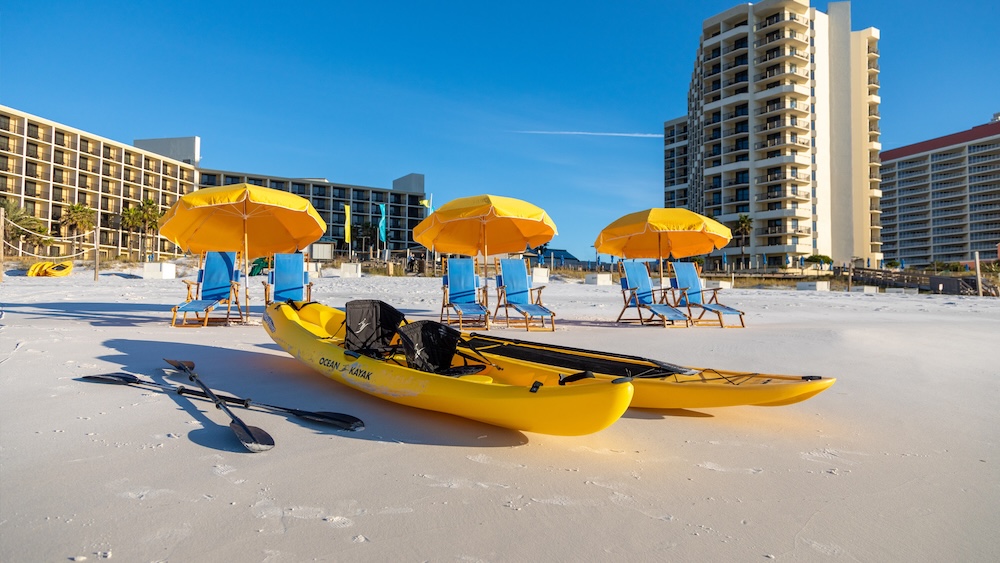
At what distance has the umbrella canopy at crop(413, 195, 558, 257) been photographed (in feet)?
25.1

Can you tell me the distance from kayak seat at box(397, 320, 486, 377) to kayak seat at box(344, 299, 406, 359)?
38 cm

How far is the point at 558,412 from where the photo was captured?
2.51m

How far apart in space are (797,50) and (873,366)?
56.2 m

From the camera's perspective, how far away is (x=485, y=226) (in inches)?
366

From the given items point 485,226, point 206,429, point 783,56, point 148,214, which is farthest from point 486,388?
point 783,56

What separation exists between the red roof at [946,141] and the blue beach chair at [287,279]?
337 feet

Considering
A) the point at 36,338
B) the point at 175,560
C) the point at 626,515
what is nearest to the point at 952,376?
the point at 626,515

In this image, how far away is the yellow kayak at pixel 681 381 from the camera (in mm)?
3016

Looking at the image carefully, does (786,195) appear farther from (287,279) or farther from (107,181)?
(107,181)

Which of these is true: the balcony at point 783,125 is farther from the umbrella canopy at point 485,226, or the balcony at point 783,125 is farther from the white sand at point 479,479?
the white sand at point 479,479

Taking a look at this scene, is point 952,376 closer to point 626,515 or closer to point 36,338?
point 626,515

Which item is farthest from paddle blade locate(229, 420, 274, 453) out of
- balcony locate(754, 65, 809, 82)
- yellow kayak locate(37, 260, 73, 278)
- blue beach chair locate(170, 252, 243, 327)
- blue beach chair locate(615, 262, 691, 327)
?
balcony locate(754, 65, 809, 82)

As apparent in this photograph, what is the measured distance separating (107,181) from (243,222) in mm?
55582

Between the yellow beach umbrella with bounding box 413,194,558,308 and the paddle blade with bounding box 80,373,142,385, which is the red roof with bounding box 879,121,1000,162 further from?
the paddle blade with bounding box 80,373,142,385
